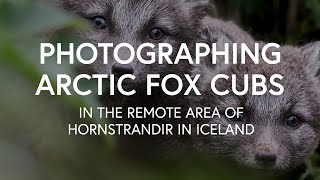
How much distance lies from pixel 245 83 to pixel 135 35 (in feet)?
2.33

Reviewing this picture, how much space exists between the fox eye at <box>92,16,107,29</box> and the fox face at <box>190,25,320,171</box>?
67cm

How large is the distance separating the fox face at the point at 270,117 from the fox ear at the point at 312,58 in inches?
3.0

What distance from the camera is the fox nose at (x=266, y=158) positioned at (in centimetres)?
302

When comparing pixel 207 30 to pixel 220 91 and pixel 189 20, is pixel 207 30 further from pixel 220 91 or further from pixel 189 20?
pixel 220 91

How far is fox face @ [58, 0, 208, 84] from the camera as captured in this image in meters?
3.21

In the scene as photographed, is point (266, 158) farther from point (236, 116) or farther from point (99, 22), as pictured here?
point (99, 22)

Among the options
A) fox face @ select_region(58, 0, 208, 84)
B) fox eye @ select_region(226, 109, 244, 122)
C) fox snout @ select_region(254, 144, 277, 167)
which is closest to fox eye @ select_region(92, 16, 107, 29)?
fox face @ select_region(58, 0, 208, 84)

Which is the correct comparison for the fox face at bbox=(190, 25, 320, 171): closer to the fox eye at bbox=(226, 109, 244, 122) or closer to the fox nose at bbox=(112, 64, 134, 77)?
the fox eye at bbox=(226, 109, 244, 122)

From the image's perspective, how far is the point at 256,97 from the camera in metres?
3.33

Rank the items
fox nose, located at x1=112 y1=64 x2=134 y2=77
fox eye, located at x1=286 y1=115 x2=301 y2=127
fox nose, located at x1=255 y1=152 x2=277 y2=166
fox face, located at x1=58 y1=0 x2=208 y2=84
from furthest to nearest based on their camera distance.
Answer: fox eye, located at x1=286 y1=115 x2=301 y2=127 → fox face, located at x1=58 y1=0 x2=208 y2=84 → fox nose, located at x1=255 y1=152 x2=277 y2=166 → fox nose, located at x1=112 y1=64 x2=134 y2=77

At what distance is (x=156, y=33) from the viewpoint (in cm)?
337

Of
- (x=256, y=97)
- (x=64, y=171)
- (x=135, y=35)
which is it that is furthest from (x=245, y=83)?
(x=64, y=171)

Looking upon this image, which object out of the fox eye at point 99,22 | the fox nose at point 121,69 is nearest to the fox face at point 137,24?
the fox eye at point 99,22

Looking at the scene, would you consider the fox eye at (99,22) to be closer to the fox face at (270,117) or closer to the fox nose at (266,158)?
the fox face at (270,117)
